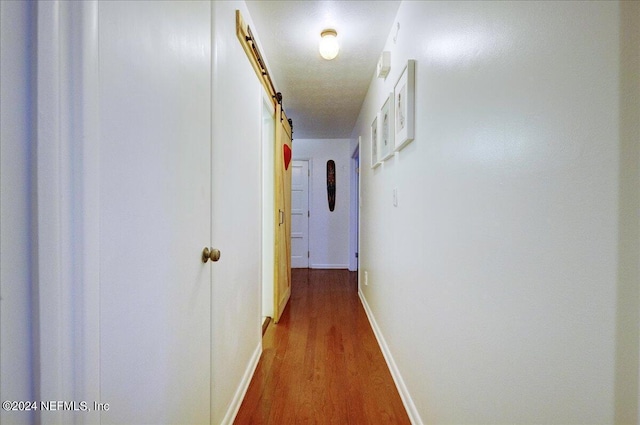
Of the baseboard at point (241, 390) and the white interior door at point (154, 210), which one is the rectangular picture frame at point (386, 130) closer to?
the white interior door at point (154, 210)

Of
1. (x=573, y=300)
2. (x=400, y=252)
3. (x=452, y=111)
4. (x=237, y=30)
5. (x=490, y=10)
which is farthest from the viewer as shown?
(x=400, y=252)

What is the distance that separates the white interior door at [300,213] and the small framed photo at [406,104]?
3.64 metres

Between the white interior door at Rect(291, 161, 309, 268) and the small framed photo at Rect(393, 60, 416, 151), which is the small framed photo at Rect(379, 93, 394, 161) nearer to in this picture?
the small framed photo at Rect(393, 60, 416, 151)

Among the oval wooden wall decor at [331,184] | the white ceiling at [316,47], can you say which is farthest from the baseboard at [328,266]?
the white ceiling at [316,47]

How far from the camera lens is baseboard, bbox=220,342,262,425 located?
1.43 m

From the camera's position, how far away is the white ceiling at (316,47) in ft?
5.83

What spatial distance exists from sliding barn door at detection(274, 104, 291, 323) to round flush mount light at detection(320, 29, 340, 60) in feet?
2.68

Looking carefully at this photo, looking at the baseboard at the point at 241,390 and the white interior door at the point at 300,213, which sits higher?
the white interior door at the point at 300,213

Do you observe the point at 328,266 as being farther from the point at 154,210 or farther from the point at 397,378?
the point at 154,210

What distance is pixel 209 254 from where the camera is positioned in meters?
1.16

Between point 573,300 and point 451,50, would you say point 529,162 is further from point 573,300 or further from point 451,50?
point 451,50

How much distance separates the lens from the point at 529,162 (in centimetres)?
65

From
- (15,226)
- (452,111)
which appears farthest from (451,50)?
(15,226)

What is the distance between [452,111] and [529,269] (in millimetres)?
646
